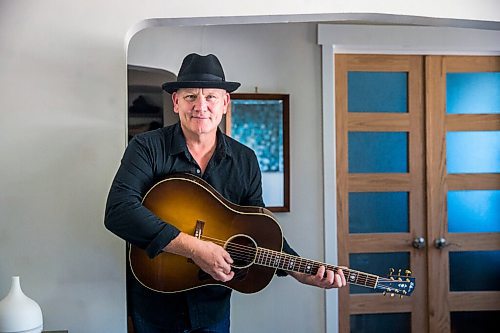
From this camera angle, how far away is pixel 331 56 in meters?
3.46

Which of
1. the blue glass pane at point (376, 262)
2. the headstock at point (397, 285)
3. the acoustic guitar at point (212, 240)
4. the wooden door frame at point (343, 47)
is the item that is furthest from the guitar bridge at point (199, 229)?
the blue glass pane at point (376, 262)

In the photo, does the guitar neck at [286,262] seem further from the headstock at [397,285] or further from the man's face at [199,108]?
the man's face at [199,108]

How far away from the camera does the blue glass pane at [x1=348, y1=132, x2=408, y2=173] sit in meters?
3.58

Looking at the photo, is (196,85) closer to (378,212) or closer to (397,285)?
(397,285)

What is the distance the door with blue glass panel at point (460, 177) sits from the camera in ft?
11.9

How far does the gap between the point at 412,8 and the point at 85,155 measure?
1.29 meters


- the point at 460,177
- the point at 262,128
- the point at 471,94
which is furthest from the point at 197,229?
the point at 471,94

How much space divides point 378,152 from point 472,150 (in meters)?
0.58

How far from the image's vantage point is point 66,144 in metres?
2.10

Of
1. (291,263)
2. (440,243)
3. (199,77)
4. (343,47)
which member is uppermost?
(343,47)

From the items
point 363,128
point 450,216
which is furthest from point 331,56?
point 450,216

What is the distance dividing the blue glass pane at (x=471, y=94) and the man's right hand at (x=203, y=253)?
2.21m

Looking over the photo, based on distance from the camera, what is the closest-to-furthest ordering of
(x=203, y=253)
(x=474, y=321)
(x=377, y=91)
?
(x=203, y=253), (x=377, y=91), (x=474, y=321)

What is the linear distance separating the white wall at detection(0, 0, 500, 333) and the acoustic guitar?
7.2 inches
